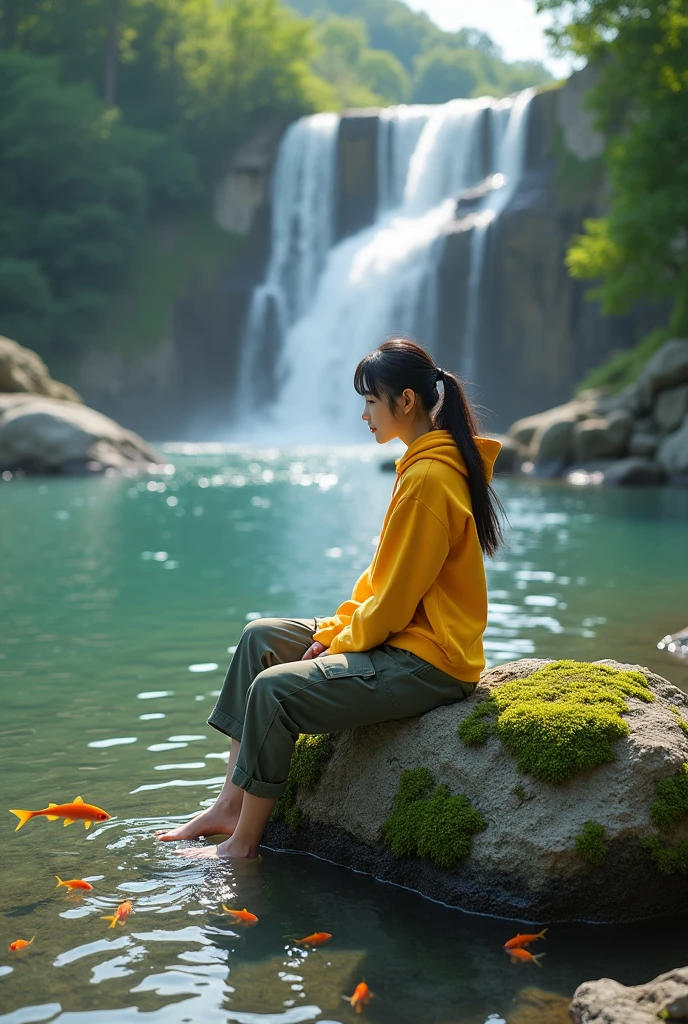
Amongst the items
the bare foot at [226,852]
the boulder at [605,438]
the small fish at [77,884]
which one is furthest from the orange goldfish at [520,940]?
the boulder at [605,438]

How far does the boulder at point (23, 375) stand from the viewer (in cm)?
2720

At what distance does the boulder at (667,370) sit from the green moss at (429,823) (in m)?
21.5

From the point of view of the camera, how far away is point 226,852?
14.2ft

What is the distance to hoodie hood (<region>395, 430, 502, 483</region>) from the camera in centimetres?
417

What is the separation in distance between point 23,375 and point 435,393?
81.1 feet

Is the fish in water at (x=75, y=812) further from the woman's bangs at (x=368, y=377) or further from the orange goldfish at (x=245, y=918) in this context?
the woman's bangs at (x=368, y=377)

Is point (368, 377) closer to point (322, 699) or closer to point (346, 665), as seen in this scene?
point (346, 665)

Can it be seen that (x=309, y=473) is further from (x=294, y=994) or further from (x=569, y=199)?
(x=294, y=994)

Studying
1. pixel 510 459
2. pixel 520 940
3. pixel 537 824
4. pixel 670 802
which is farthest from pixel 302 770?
pixel 510 459

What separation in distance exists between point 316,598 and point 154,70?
153ft

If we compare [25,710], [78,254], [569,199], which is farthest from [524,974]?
[78,254]

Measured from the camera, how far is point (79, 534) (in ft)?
49.0

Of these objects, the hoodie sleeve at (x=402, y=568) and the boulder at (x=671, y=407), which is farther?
the boulder at (x=671, y=407)

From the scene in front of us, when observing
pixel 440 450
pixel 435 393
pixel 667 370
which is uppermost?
pixel 435 393
